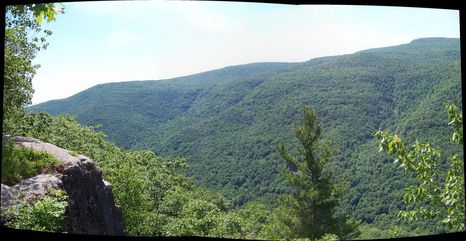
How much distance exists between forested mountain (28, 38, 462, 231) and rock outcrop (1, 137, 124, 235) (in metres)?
25.0

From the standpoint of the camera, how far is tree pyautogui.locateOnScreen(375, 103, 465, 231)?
105 inches

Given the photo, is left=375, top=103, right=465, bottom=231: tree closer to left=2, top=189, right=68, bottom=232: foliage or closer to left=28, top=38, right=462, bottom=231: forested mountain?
left=2, top=189, right=68, bottom=232: foliage

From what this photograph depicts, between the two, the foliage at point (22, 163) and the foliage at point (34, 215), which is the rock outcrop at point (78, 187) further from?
the foliage at point (34, 215)

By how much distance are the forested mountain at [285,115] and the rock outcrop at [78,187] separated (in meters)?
25.0

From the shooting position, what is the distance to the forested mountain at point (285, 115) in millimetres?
36981

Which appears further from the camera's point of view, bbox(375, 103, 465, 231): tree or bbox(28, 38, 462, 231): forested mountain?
bbox(28, 38, 462, 231): forested mountain

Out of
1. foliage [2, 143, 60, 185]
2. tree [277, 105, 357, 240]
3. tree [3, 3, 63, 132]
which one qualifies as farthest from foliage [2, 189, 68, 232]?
tree [277, 105, 357, 240]

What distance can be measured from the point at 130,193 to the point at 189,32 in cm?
6518

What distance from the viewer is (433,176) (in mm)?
3096

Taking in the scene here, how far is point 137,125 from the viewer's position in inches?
2133

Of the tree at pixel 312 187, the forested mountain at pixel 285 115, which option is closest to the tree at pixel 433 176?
the tree at pixel 312 187

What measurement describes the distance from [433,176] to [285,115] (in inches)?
1860

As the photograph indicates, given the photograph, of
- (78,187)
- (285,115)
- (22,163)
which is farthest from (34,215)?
(285,115)

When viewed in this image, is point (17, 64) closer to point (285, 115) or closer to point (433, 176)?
point (433, 176)
